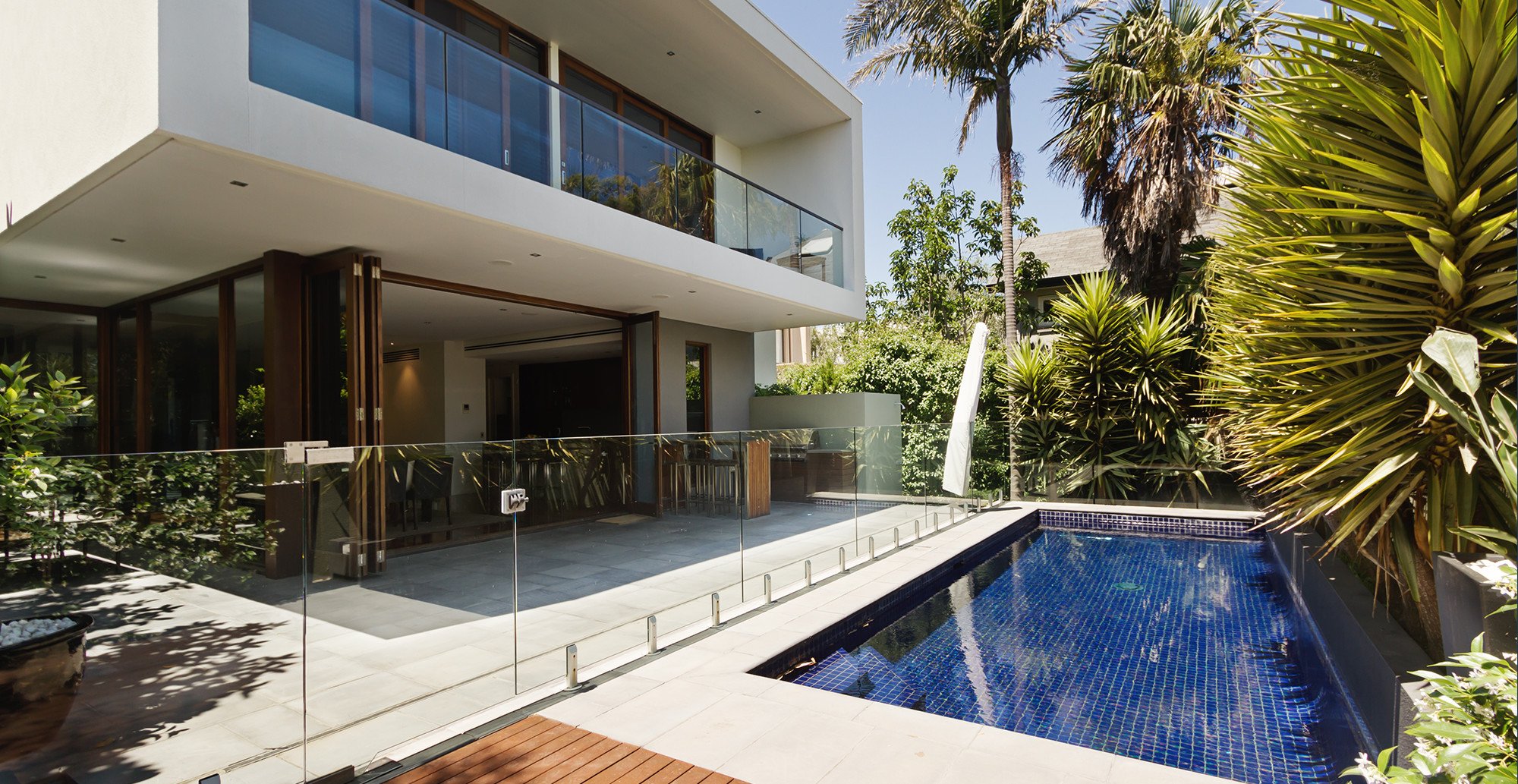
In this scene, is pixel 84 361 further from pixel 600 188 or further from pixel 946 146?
pixel 946 146

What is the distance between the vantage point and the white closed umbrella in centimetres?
998

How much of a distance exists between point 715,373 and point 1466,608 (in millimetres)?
10576

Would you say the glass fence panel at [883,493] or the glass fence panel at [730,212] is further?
the glass fence panel at [730,212]

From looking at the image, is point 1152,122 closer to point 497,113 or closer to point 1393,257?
point 1393,257

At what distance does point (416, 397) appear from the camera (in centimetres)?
1434

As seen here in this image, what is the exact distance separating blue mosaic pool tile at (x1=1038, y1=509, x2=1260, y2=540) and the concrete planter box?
7360 mm

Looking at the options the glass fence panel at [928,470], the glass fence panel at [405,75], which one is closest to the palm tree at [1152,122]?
the glass fence panel at [928,470]

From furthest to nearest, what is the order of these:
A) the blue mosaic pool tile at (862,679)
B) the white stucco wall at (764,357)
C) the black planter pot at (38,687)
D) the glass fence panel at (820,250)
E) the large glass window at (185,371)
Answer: the white stucco wall at (764,357) < the glass fence panel at (820,250) < the large glass window at (185,371) < the blue mosaic pool tile at (862,679) < the black planter pot at (38,687)

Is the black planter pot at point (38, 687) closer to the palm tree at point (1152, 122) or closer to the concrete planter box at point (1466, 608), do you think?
the concrete planter box at point (1466, 608)

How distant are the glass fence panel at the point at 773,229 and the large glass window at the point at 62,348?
813 centimetres

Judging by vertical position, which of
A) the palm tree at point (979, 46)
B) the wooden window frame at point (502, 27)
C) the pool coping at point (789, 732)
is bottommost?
the pool coping at point (789, 732)

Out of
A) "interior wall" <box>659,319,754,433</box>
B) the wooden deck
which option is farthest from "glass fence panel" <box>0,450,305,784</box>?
"interior wall" <box>659,319,754,433</box>

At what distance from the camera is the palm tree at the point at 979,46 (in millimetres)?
13188

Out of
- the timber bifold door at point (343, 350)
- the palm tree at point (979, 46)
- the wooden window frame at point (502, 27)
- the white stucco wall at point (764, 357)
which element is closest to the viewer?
the timber bifold door at point (343, 350)
